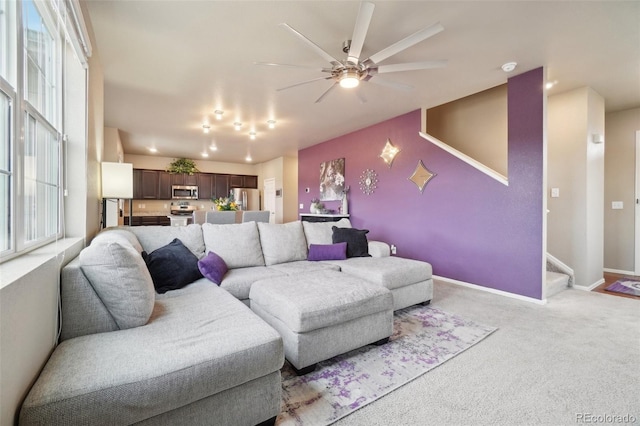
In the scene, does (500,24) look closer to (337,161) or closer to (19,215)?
(19,215)

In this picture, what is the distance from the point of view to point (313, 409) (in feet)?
4.85

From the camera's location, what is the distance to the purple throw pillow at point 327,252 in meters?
3.27

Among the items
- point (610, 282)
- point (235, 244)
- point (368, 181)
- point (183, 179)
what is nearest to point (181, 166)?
point (183, 179)

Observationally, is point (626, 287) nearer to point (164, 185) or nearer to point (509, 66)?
point (509, 66)

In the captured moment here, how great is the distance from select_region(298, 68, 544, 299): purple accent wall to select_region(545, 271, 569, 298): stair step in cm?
33

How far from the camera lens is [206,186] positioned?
8.75 meters

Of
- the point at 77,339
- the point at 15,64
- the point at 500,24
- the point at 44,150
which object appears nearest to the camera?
the point at 15,64

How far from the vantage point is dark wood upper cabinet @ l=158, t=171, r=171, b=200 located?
810 cm

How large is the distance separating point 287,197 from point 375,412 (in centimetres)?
717

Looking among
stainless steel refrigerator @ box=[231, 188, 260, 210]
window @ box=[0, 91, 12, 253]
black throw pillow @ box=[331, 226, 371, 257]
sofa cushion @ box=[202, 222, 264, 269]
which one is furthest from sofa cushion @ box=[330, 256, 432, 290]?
stainless steel refrigerator @ box=[231, 188, 260, 210]

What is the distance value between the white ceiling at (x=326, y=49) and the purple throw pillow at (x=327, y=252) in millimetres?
2039

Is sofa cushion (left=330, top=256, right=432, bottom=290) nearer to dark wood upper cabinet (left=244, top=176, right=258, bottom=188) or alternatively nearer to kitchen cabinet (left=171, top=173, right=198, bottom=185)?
kitchen cabinet (left=171, top=173, right=198, bottom=185)

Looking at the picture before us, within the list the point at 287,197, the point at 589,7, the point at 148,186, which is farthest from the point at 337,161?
the point at 148,186

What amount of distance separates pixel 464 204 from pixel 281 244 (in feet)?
8.53
